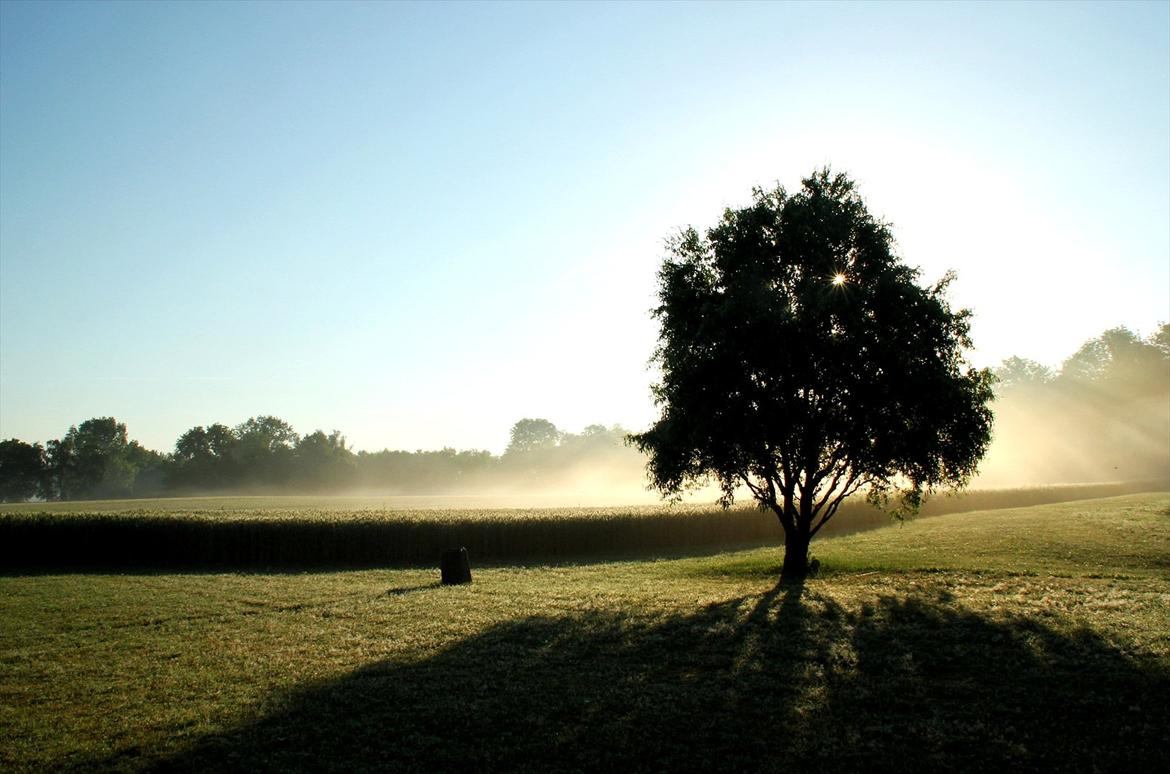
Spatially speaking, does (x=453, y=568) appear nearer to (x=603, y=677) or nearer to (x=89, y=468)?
(x=603, y=677)

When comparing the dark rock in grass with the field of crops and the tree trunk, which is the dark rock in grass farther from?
the tree trunk

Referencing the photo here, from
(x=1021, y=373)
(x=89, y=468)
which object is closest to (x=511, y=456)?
(x=89, y=468)

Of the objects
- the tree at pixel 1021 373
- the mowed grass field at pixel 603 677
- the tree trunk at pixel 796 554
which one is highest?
the tree at pixel 1021 373

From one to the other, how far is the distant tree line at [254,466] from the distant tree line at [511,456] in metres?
0.27

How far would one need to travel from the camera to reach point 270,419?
195500 millimetres

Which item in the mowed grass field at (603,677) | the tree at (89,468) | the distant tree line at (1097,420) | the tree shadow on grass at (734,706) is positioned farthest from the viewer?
the tree at (89,468)

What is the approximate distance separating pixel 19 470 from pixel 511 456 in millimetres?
107368

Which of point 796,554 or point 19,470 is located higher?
point 19,470

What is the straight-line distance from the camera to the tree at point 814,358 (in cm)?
2416

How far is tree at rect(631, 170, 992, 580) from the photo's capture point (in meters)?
24.2

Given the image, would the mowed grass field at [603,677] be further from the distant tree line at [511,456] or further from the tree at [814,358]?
the distant tree line at [511,456]

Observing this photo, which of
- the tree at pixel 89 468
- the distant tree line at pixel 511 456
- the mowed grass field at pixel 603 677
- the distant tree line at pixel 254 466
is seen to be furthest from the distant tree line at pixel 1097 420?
the tree at pixel 89 468

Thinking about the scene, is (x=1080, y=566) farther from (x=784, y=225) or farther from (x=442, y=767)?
(x=442, y=767)

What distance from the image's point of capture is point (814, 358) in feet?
80.3
